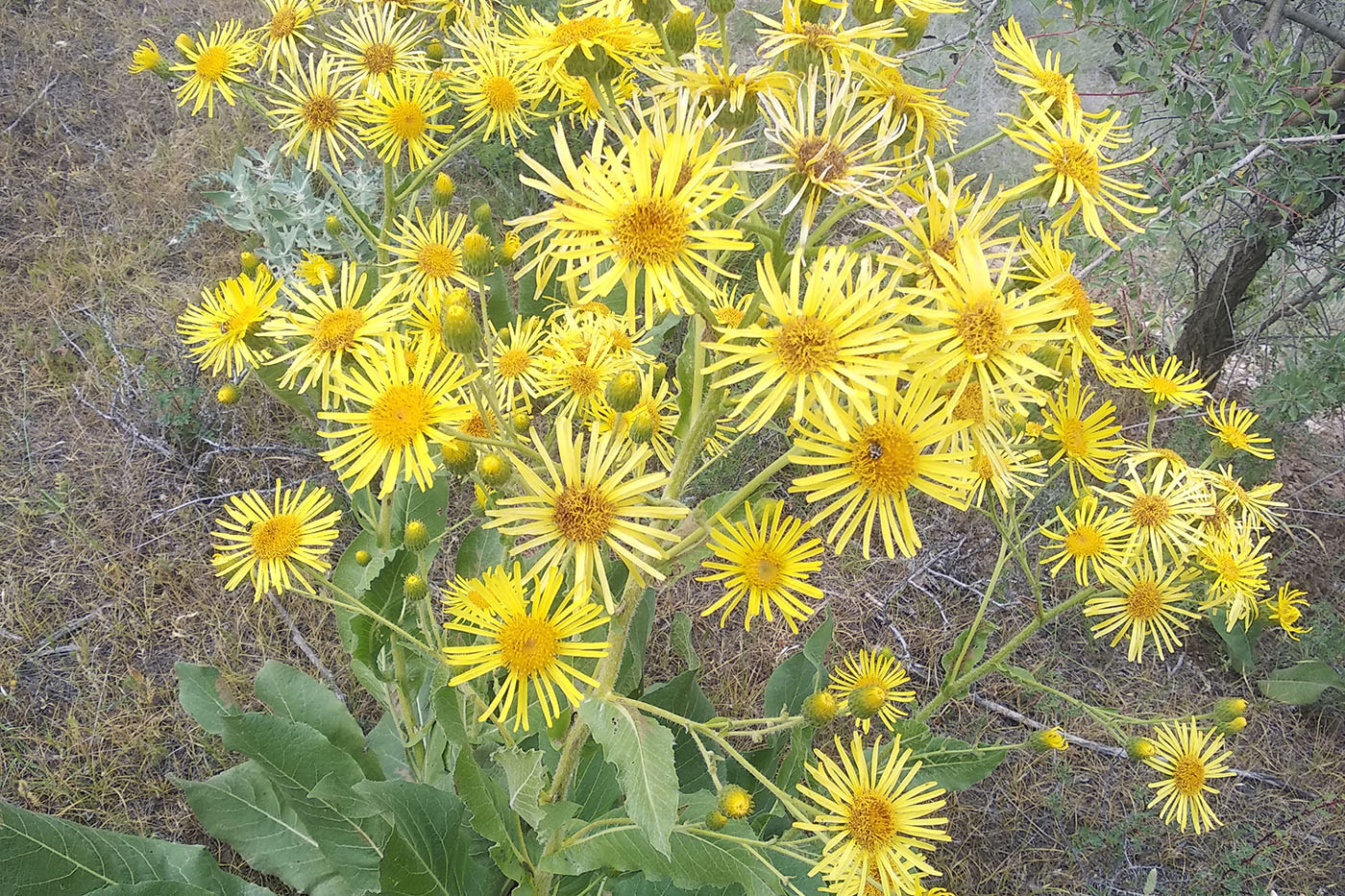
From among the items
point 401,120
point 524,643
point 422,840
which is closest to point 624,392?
point 524,643

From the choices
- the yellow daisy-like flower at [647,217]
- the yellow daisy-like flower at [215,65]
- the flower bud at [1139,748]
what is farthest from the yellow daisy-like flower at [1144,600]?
the yellow daisy-like flower at [215,65]

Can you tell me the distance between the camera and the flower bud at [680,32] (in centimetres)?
170

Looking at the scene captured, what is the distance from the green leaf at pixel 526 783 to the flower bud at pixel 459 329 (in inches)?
38.1

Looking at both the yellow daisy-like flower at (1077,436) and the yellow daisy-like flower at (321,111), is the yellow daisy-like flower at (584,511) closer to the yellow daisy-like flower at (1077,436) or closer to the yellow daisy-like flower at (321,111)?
the yellow daisy-like flower at (1077,436)

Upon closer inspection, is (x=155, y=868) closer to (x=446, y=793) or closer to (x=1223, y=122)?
(x=446, y=793)

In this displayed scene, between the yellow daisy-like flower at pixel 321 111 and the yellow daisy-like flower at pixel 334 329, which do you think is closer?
the yellow daisy-like flower at pixel 334 329

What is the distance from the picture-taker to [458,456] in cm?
183

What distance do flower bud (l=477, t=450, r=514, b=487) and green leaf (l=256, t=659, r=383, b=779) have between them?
1.64 metres

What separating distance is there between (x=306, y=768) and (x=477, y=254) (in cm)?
164

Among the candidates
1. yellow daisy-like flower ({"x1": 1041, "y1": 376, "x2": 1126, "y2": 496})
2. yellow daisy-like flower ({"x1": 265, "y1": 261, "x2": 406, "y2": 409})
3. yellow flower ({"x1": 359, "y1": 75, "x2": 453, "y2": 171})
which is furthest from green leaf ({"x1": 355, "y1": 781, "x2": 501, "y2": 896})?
yellow daisy-like flower ({"x1": 1041, "y1": 376, "x2": 1126, "y2": 496})

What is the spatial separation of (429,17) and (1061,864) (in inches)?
163

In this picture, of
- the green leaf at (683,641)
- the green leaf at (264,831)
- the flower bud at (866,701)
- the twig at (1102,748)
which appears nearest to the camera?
the flower bud at (866,701)

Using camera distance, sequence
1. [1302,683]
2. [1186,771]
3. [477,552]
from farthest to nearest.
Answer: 1. [1302,683]
2. [477,552]
3. [1186,771]

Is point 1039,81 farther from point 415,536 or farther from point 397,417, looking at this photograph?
point 415,536
